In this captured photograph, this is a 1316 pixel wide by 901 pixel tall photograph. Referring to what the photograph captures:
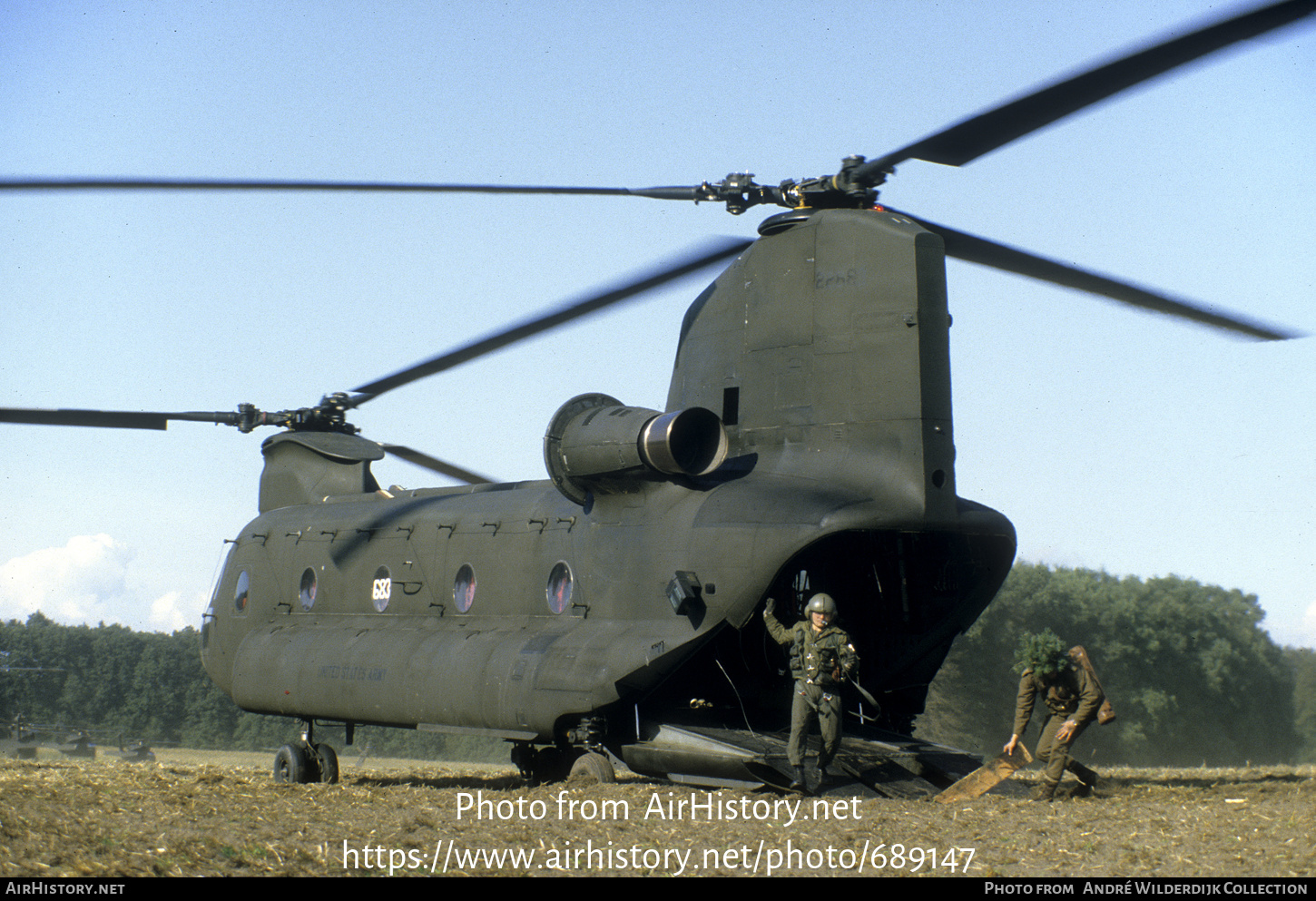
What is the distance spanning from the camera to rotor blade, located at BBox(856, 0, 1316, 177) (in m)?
6.23

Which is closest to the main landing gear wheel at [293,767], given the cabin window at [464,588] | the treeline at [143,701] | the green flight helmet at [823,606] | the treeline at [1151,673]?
the cabin window at [464,588]

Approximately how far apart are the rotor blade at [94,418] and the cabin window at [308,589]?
273 cm

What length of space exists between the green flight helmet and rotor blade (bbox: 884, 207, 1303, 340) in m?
3.59

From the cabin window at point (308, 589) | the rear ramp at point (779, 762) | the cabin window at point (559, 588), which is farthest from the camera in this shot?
the cabin window at point (308, 589)

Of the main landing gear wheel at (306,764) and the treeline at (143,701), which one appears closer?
the main landing gear wheel at (306,764)

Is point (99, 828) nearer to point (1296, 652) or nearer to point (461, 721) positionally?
point (461, 721)

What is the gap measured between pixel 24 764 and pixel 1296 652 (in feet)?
217

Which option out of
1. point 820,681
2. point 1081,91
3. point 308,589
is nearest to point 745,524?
point 820,681

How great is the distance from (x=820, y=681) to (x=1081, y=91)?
16.5 feet

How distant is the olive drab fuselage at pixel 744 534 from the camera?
10.2 metres

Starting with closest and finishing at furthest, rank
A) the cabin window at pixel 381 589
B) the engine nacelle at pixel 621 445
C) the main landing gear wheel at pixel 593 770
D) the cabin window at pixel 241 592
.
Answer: the main landing gear wheel at pixel 593 770 < the engine nacelle at pixel 621 445 < the cabin window at pixel 381 589 < the cabin window at pixel 241 592

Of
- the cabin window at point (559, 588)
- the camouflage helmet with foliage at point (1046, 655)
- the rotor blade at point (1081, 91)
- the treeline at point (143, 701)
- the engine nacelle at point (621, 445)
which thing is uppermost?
the rotor blade at point (1081, 91)

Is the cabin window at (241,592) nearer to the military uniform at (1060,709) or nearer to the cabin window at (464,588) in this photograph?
the cabin window at (464,588)

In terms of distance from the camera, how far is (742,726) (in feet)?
36.8
